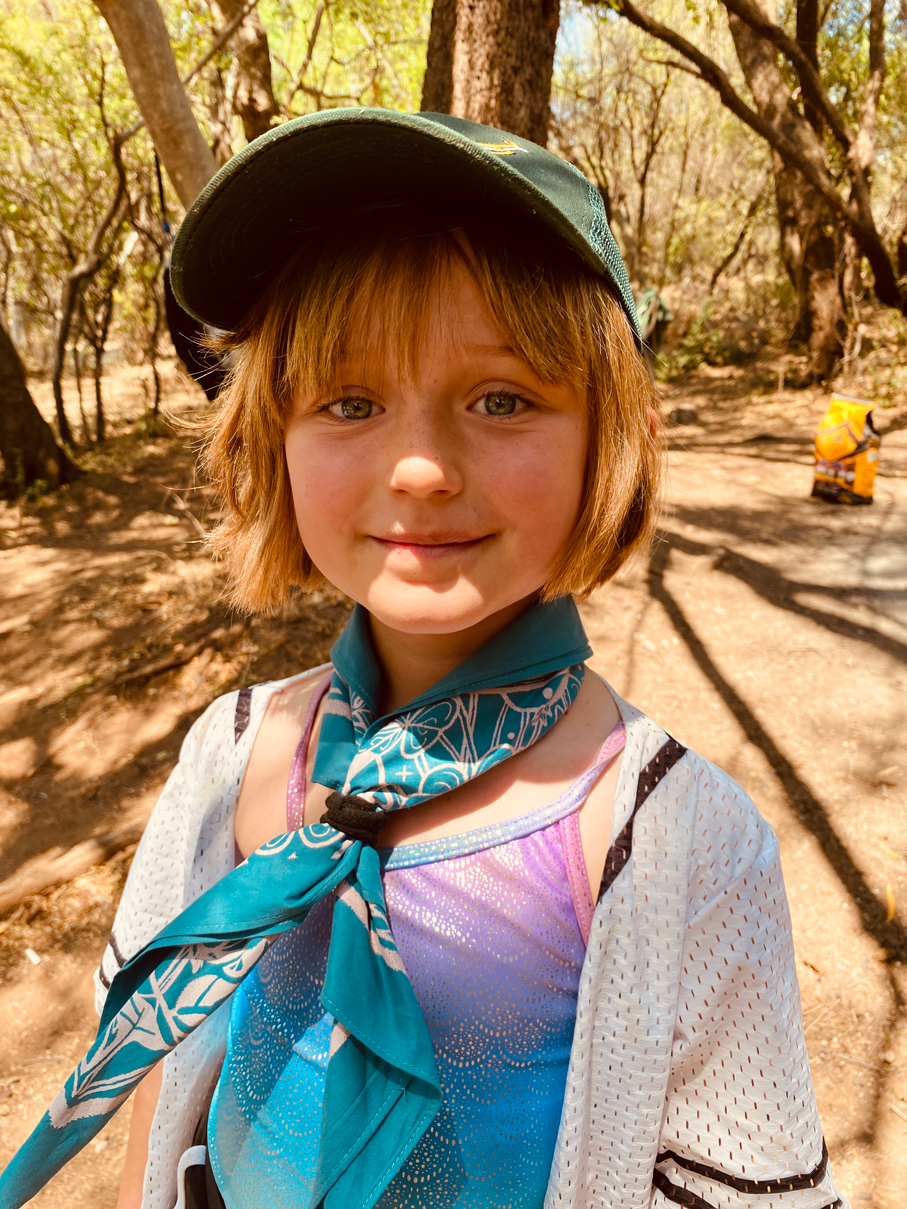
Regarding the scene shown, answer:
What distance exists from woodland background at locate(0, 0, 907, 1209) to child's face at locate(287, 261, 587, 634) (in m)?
0.74

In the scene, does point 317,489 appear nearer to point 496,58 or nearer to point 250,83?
point 496,58

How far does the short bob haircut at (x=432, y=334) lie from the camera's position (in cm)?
84

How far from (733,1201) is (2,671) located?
4.18 m

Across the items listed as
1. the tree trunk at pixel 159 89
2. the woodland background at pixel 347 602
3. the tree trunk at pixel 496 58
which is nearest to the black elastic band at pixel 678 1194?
the woodland background at pixel 347 602

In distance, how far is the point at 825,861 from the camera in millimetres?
2926

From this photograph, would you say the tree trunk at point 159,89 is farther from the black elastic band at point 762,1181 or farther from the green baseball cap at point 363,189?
the black elastic band at point 762,1181

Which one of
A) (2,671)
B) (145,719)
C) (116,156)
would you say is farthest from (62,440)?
(145,719)

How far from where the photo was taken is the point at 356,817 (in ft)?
3.01

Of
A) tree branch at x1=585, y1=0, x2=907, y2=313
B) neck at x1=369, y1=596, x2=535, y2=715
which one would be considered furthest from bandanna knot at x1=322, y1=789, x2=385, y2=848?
tree branch at x1=585, y1=0, x2=907, y2=313

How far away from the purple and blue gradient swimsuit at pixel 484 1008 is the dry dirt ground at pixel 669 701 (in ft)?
5.21

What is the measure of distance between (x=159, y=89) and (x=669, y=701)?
323 cm

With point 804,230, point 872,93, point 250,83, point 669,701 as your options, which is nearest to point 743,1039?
point 669,701

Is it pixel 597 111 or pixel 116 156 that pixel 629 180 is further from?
pixel 116 156

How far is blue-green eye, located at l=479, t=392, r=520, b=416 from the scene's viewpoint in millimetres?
860
